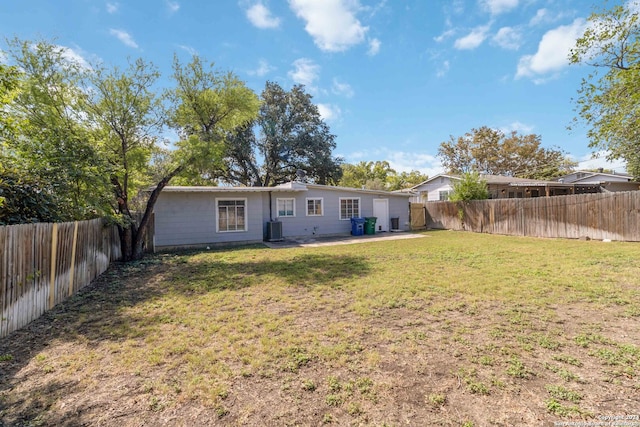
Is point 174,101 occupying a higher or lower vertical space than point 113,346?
higher

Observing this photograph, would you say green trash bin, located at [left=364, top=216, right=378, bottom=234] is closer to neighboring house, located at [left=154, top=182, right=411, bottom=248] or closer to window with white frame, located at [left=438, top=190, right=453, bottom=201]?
neighboring house, located at [left=154, top=182, right=411, bottom=248]

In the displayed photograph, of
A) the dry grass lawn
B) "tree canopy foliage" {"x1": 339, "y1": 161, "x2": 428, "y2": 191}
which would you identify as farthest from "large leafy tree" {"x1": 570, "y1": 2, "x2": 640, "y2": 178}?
"tree canopy foliage" {"x1": 339, "y1": 161, "x2": 428, "y2": 191}

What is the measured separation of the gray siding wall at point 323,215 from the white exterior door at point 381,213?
0.74ft

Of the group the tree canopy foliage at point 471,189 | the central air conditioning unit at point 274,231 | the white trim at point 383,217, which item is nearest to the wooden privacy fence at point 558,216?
the tree canopy foliage at point 471,189

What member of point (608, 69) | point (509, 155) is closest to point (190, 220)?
point (608, 69)

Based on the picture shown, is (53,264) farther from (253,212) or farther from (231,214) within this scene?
(253,212)

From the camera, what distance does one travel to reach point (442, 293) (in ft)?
15.9

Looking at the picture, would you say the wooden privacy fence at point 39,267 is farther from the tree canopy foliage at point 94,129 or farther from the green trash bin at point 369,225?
the green trash bin at point 369,225

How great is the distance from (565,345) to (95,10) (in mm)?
11951

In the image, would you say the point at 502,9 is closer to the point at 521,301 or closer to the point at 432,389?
the point at 521,301

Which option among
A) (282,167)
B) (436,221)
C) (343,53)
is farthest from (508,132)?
(343,53)

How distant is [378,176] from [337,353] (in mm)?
41806

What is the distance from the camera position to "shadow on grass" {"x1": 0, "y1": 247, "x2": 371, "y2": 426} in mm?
2301

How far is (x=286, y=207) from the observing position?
13656mm
